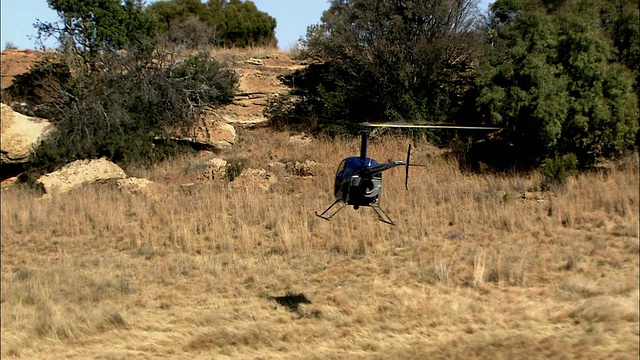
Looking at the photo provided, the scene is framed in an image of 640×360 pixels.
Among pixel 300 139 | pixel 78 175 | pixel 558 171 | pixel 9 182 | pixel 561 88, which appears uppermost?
pixel 561 88

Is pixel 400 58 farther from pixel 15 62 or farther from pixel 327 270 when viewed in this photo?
pixel 15 62

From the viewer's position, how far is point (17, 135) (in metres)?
20.3

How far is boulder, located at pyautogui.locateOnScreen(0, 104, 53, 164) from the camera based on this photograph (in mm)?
20109

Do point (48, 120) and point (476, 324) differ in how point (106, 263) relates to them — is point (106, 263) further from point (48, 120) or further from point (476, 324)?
point (48, 120)

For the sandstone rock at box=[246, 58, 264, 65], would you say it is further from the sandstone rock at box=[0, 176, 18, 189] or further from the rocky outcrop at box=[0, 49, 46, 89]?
the sandstone rock at box=[0, 176, 18, 189]

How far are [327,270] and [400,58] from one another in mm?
11175

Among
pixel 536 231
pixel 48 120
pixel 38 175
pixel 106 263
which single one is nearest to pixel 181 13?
pixel 48 120

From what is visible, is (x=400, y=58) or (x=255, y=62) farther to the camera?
(x=255, y=62)

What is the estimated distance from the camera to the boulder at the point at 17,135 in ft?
66.0

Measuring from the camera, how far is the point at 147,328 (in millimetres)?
10609

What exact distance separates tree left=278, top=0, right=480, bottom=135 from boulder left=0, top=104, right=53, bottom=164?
30.4ft

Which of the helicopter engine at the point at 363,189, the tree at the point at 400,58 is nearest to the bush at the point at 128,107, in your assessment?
the tree at the point at 400,58

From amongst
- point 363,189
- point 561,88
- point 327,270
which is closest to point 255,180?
point 327,270

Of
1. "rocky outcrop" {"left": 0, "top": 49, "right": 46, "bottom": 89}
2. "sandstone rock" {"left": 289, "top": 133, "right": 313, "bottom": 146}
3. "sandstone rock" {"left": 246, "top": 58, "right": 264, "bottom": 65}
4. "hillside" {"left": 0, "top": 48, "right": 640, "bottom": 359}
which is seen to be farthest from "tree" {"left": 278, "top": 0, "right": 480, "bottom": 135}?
"rocky outcrop" {"left": 0, "top": 49, "right": 46, "bottom": 89}
